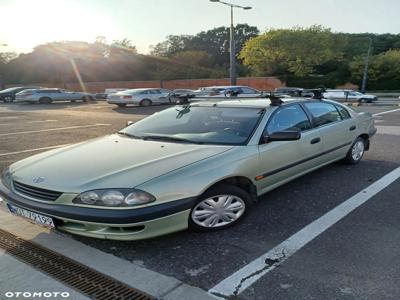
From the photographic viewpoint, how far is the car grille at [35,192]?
10.3ft

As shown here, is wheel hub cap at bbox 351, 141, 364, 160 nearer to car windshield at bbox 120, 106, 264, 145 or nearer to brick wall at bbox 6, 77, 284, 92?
car windshield at bbox 120, 106, 264, 145

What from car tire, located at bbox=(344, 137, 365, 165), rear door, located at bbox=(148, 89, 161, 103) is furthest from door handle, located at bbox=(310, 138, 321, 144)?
rear door, located at bbox=(148, 89, 161, 103)

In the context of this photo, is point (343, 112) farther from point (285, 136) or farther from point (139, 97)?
point (139, 97)

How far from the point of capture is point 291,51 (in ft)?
175

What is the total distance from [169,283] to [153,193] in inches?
28.0

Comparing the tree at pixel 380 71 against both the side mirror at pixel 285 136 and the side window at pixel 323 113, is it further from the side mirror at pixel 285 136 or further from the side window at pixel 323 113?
the side mirror at pixel 285 136

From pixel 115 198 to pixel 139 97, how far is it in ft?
66.3

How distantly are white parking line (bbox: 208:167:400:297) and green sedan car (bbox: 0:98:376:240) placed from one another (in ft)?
2.00

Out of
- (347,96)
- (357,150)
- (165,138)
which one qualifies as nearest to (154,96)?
(347,96)

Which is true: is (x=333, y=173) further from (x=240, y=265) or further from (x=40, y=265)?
(x=40, y=265)

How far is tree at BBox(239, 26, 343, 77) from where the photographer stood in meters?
52.9

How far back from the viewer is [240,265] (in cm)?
302

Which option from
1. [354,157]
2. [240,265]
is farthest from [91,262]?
[354,157]

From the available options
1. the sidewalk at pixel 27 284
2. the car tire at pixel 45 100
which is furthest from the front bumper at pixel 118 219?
the car tire at pixel 45 100
